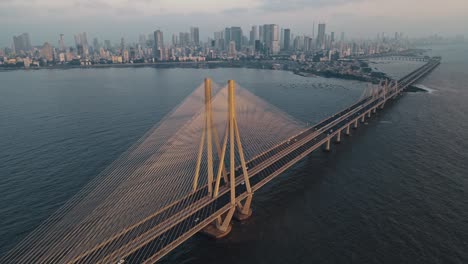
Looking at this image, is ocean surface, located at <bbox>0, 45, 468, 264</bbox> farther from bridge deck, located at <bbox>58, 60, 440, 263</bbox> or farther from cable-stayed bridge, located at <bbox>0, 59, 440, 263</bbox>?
cable-stayed bridge, located at <bbox>0, 59, 440, 263</bbox>

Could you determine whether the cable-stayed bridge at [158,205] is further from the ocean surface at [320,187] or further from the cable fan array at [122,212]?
the ocean surface at [320,187]

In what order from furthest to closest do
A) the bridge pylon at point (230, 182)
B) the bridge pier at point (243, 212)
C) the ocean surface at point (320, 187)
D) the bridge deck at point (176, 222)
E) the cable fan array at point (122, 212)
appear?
the bridge pier at point (243, 212) < the ocean surface at point (320, 187) < the bridge pylon at point (230, 182) < the bridge deck at point (176, 222) < the cable fan array at point (122, 212)

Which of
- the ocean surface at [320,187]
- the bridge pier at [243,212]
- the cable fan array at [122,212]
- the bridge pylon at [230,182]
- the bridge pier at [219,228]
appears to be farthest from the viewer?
→ the bridge pier at [243,212]

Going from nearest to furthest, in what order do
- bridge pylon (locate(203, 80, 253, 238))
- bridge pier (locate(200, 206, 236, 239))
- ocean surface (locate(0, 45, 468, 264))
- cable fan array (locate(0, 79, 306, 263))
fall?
cable fan array (locate(0, 79, 306, 263)) < bridge pylon (locate(203, 80, 253, 238)) < ocean surface (locate(0, 45, 468, 264)) < bridge pier (locate(200, 206, 236, 239))

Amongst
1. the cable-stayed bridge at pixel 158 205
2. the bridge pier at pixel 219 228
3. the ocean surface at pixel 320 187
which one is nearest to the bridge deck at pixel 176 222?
the cable-stayed bridge at pixel 158 205

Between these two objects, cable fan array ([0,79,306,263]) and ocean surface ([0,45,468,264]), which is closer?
cable fan array ([0,79,306,263])

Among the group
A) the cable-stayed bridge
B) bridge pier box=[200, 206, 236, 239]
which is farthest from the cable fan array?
bridge pier box=[200, 206, 236, 239]

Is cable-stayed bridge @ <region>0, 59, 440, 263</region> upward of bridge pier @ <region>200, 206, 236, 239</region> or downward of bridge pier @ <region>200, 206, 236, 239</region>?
upward

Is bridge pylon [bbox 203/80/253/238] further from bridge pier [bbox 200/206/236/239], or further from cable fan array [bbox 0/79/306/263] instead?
cable fan array [bbox 0/79/306/263]

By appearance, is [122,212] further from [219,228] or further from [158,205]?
[219,228]

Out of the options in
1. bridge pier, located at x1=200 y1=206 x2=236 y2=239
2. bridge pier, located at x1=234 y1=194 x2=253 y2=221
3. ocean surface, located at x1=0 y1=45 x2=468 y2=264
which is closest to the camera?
ocean surface, located at x1=0 y1=45 x2=468 y2=264

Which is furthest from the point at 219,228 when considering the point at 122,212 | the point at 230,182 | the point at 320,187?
the point at 320,187
